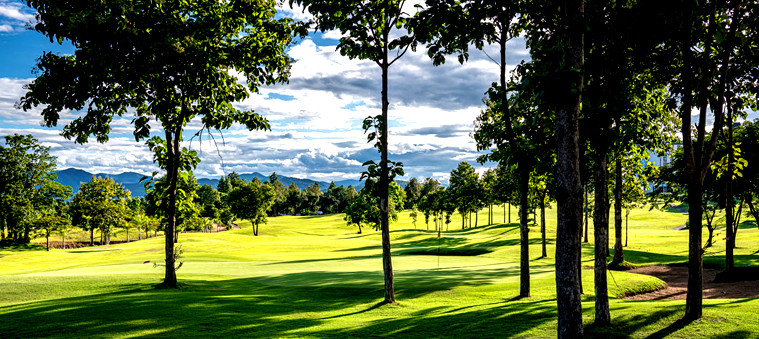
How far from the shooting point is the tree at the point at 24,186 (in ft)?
186

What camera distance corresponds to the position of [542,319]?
35.2 feet

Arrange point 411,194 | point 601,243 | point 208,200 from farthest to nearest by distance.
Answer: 1. point 411,194
2. point 208,200
3. point 601,243

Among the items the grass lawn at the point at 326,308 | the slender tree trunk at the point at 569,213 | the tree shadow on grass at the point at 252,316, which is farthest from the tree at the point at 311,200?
the slender tree trunk at the point at 569,213

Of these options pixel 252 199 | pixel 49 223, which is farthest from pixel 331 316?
pixel 252 199

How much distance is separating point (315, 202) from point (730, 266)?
146079mm

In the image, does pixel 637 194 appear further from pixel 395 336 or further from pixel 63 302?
pixel 63 302

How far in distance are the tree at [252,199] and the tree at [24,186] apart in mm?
26777

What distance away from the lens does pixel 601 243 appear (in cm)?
1073

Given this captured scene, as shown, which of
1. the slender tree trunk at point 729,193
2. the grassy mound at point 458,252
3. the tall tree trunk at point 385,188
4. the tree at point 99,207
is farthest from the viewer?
the tree at point 99,207

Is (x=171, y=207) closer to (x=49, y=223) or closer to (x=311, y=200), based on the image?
(x=49, y=223)

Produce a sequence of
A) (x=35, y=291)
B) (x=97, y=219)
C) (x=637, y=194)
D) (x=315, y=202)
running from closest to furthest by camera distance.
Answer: (x=35, y=291) < (x=637, y=194) < (x=97, y=219) < (x=315, y=202)

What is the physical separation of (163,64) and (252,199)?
65887 mm

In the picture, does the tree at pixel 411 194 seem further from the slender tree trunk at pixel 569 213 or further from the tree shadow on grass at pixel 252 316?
the slender tree trunk at pixel 569 213

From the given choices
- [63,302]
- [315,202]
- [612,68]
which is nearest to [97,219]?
[63,302]
